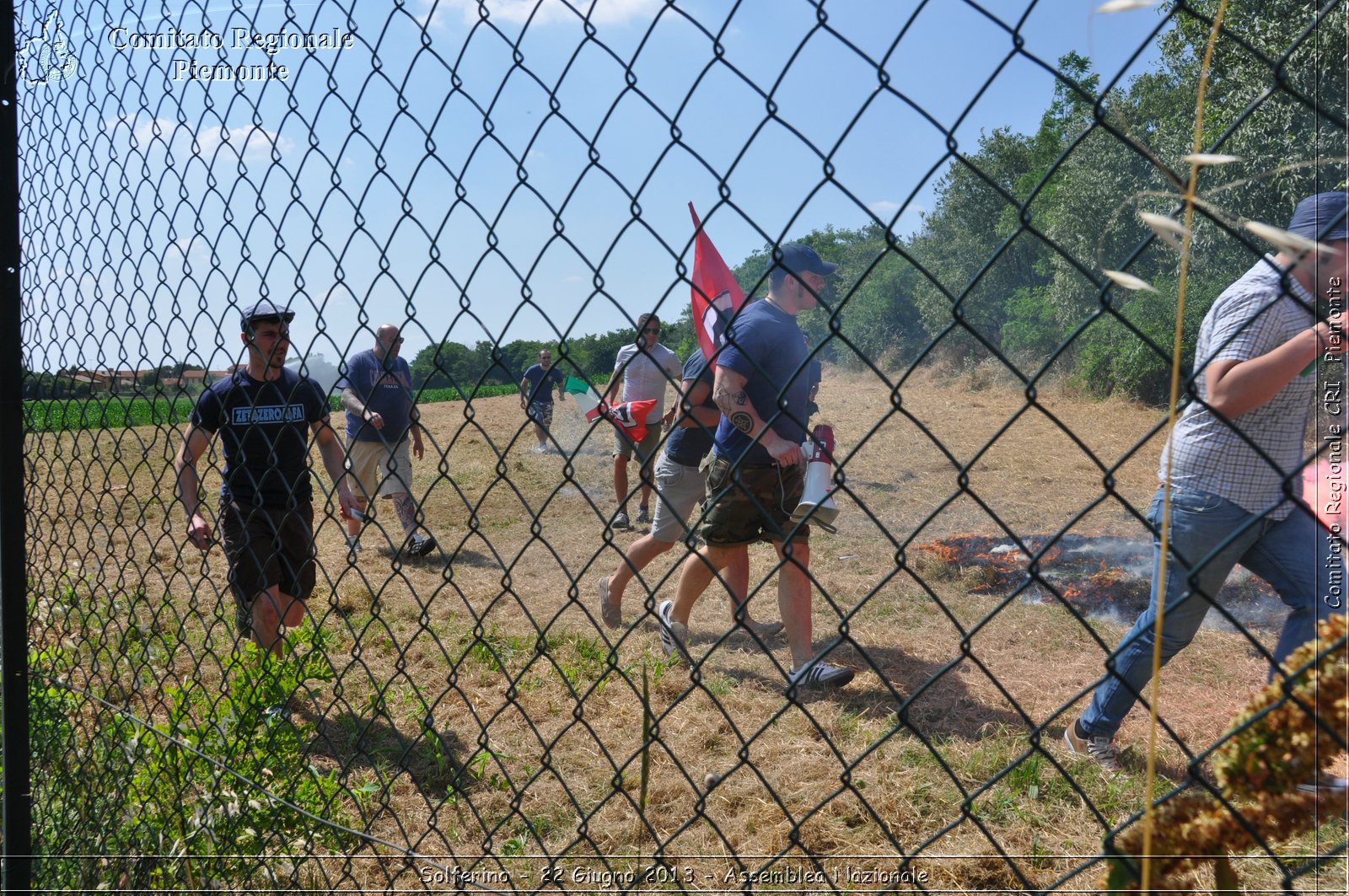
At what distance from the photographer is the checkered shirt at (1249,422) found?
7.08ft

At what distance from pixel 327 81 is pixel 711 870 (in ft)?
7.42

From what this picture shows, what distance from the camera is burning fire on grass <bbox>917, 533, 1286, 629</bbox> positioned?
498cm

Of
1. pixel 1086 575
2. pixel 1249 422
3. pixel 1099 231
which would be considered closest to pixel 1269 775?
pixel 1249 422

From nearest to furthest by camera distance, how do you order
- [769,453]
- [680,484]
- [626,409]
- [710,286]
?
[710,286] < [769,453] < [680,484] < [626,409]

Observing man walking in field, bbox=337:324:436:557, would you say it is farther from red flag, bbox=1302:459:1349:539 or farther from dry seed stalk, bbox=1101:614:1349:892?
dry seed stalk, bbox=1101:614:1349:892

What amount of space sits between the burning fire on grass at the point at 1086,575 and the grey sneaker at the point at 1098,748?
5.24 ft

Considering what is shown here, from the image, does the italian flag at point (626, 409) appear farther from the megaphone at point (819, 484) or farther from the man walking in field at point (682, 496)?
the megaphone at point (819, 484)

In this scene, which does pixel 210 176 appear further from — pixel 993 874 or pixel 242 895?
pixel 993 874

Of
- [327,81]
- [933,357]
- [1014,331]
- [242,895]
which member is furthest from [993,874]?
[933,357]

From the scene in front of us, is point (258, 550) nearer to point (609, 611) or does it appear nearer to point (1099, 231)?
point (609, 611)

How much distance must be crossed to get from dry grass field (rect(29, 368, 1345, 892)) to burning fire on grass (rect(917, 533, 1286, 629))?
48 mm

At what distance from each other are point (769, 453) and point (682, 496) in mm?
1406

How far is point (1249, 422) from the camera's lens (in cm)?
238

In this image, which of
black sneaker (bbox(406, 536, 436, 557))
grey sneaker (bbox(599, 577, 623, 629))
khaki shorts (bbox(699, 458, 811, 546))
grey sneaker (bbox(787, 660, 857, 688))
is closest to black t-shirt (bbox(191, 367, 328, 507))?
grey sneaker (bbox(599, 577, 623, 629))
